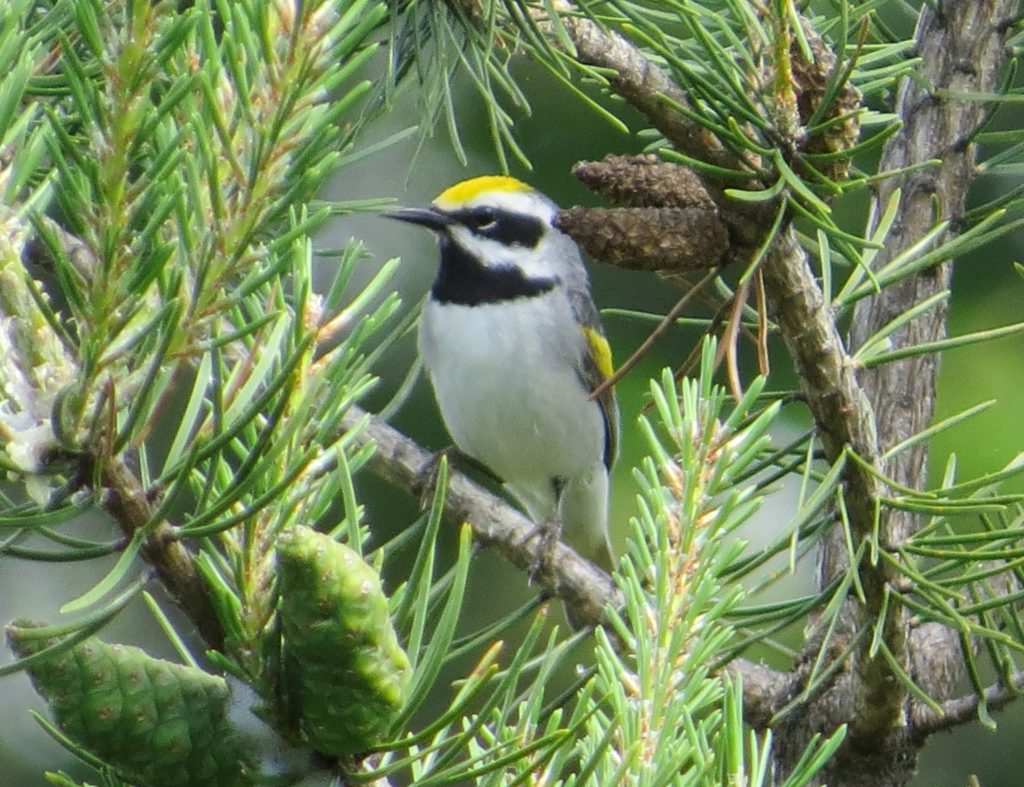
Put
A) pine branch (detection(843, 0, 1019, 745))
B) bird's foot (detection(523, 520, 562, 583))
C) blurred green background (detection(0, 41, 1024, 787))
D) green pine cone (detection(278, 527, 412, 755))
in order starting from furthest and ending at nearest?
blurred green background (detection(0, 41, 1024, 787)) < bird's foot (detection(523, 520, 562, 583)) < pine branch (detection(843, 0, 1019, 745)) < green pine cone (detection(278, 527, 412, 755))

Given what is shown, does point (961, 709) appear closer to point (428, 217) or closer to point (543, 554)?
point (543, 554)

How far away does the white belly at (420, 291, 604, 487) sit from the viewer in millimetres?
3908

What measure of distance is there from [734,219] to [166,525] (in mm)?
630

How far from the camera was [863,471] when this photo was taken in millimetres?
1489

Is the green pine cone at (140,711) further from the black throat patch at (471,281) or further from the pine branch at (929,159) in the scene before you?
the black throat patch at (471,281)

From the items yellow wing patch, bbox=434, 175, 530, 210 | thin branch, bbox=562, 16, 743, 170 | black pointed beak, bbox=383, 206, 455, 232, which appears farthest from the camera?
yellow wing patch, bbox=434, 175, 530, 210

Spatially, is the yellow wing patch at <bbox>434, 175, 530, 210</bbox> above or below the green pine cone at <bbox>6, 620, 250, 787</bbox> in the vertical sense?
below

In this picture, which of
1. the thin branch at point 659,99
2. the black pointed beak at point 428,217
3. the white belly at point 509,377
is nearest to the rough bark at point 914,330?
the thin branch at point 659,99

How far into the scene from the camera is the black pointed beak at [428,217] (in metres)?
3.87

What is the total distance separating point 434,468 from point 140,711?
8.93ft

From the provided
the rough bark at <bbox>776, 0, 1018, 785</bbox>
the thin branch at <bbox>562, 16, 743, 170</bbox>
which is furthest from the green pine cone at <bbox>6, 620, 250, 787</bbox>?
the rough bark at <bbox>776, 0, 1018, 785</bbox>

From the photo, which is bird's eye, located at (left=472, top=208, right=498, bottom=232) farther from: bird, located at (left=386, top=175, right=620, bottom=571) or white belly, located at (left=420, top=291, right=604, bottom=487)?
white belly, located at (left=420, top=291, right=604, bottom=487)


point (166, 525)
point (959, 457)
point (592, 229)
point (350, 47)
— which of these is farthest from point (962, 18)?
point (959, 457)

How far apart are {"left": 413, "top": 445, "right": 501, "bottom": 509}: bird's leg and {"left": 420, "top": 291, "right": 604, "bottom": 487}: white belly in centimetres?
6
